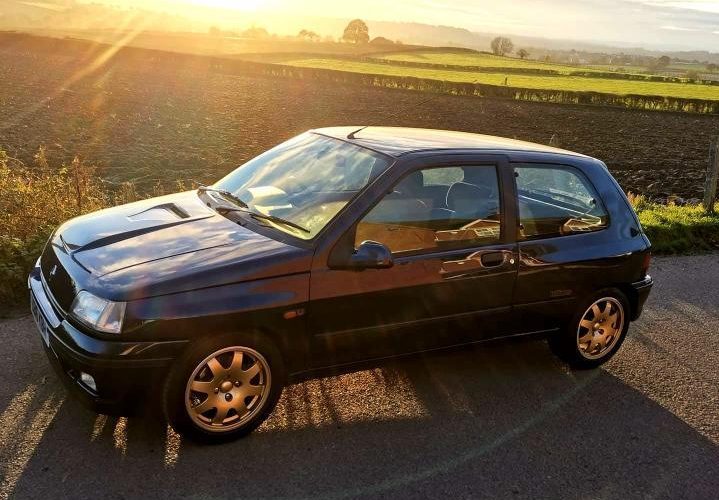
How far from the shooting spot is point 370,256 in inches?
150

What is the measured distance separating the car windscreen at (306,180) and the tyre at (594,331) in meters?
2.04

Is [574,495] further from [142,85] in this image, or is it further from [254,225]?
[142,85]

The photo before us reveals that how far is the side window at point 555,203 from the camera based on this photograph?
468cm

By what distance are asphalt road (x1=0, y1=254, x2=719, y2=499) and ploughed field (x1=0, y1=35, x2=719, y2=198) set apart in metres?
13.2

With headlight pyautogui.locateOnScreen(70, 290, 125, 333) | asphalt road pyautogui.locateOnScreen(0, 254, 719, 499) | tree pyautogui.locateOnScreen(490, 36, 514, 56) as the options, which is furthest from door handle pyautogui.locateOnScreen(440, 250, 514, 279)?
tree pyautogui.locateOnScreen(490, 36, 514, 56)

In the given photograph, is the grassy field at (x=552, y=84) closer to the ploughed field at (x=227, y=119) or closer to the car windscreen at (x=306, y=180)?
the ploughed field at (x=227, y=119)

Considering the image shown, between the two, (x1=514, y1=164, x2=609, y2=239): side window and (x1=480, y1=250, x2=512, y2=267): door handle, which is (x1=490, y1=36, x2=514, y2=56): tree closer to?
(x1=514, y1=164, x2=609, y2=239): side window

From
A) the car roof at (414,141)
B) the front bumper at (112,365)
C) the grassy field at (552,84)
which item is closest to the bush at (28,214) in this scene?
the front bumper at (112,365)

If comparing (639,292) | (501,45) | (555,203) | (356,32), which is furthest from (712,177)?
(501,45)

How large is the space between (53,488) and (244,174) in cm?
259

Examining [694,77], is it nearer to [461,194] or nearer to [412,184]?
[461,194]

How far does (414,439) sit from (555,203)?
6.97ft

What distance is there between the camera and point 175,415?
11.7 feet

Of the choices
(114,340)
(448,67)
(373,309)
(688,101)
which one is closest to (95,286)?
(114,340)
